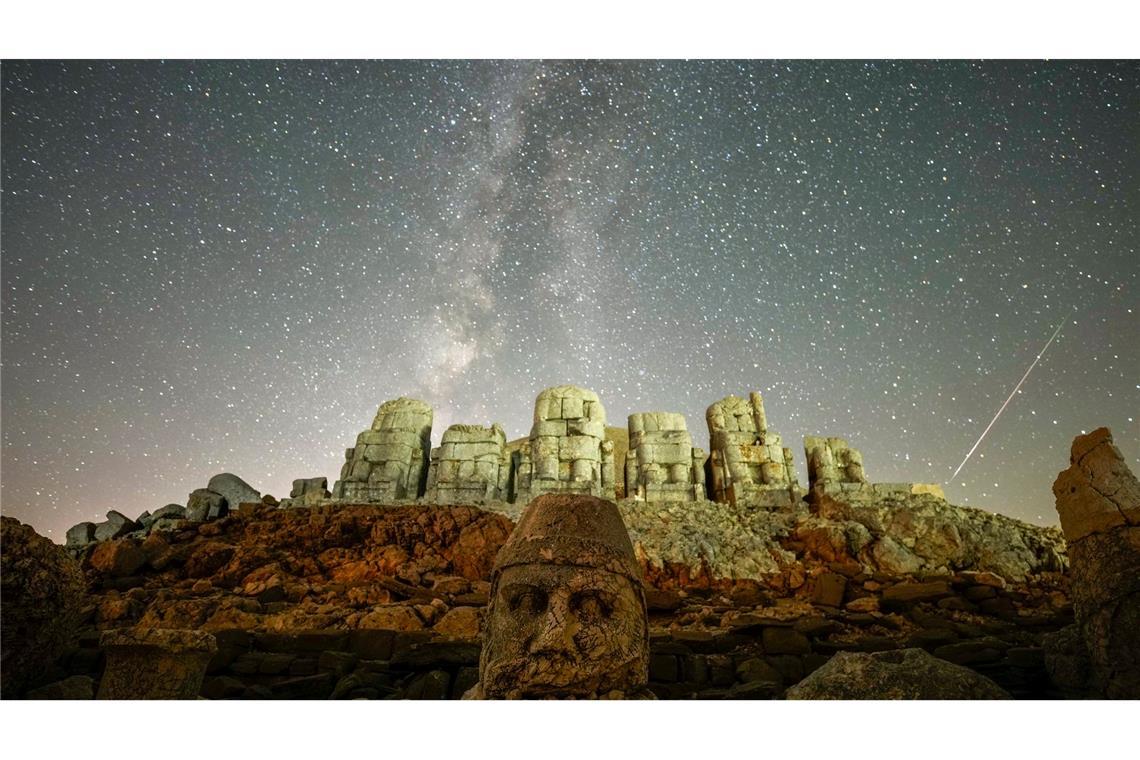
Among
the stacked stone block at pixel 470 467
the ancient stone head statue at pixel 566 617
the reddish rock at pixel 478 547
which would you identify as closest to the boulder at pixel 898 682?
the ancient stone head statue at pixel 566 617

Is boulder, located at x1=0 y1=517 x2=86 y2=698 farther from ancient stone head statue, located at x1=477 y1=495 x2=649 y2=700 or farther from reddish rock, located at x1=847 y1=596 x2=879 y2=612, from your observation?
reddish rock, located at x1=847 y1=596 x2=879 y2=612

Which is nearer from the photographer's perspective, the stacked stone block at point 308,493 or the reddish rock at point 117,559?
the reddish rock at point 117,559

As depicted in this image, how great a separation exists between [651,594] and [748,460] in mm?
7923

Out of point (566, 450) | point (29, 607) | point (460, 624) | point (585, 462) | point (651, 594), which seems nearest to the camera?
point (29, 607)

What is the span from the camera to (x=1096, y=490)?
518 centimetres

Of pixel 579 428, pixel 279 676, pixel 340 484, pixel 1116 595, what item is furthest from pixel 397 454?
pixel 1116 595

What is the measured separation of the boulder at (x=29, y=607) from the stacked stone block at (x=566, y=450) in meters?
10.3

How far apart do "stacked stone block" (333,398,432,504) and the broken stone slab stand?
10269 millimetres

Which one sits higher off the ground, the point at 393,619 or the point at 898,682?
the point at 393,619

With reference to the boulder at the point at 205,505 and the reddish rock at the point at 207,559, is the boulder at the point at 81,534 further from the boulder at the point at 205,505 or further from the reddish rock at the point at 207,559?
the reddish rock at the point at 207,559

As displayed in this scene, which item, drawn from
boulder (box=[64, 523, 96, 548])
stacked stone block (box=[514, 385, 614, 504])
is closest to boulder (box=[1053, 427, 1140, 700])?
stacked stone block (box=[514, 385, 614, 504])

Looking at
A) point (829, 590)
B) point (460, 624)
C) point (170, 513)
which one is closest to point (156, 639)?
point (460, 624)

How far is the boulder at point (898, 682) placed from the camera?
4.26m

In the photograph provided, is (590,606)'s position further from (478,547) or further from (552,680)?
(478,547)
